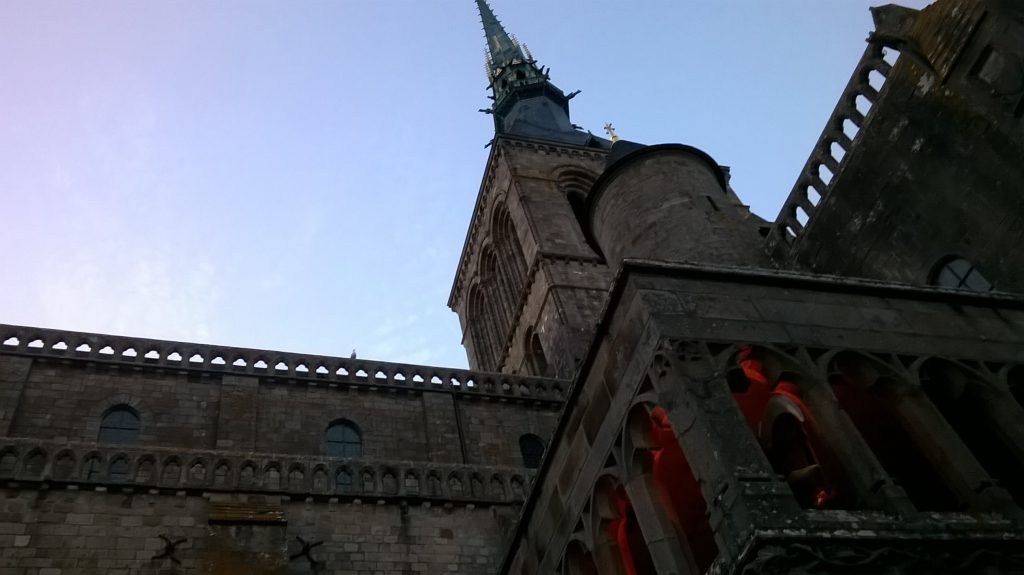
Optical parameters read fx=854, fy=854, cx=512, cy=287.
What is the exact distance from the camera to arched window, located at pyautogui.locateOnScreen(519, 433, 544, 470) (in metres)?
18.3

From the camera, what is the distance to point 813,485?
308 inches

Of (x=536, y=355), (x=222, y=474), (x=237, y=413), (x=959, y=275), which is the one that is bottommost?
(x=959, y=275)

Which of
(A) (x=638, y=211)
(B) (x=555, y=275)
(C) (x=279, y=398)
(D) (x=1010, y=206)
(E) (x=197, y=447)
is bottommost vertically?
(D) (x=1010, y=206)

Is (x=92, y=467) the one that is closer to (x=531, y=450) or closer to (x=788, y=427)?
(x=531, y=450)

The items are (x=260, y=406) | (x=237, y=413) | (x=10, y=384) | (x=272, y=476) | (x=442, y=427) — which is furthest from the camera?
(x=442, y=427)

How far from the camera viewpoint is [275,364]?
17875mm

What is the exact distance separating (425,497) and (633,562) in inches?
258

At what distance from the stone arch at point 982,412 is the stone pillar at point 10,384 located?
1434 cm

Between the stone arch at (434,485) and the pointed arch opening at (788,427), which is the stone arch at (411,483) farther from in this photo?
the pointed arch opening at (788,427)

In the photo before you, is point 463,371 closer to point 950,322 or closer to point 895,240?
point 895,240

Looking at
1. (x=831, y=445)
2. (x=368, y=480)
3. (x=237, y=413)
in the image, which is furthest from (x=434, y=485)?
(x=831, y=445)

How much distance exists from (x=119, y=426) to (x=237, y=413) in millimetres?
2086

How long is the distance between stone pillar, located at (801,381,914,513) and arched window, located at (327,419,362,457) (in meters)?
11.4

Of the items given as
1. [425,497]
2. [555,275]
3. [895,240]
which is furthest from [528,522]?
[555,275]
